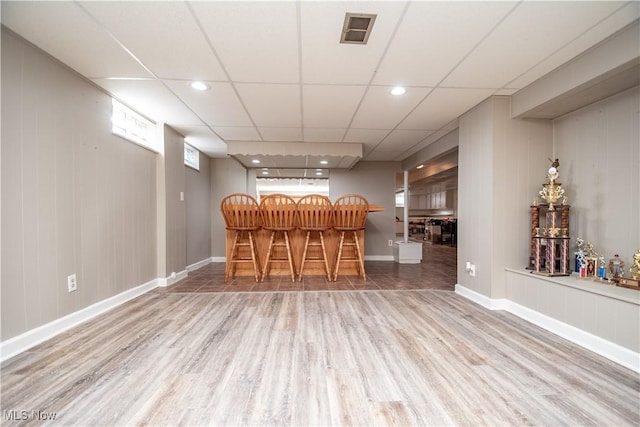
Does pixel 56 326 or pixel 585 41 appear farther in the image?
pixel 56 326

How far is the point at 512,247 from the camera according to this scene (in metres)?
2.50

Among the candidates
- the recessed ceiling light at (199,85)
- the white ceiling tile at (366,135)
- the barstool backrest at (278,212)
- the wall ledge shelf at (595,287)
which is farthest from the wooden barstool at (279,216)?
the wall ledge shelf at (595,287)

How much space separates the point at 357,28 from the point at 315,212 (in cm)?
222

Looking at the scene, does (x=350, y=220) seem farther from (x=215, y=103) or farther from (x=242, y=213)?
(x=215, y=103)

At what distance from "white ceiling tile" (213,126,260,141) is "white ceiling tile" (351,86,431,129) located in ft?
4.85

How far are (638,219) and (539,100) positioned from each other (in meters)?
1.17

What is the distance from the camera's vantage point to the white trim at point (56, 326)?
1.57m

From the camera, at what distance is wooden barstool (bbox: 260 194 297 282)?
342 centimetres

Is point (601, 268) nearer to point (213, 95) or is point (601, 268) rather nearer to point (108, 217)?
point (213, 95)

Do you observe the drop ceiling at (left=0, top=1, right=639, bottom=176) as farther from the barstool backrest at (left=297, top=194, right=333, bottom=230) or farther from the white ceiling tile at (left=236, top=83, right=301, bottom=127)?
the barstool backrest at (left=297, top=194, right=333, bottom=230)

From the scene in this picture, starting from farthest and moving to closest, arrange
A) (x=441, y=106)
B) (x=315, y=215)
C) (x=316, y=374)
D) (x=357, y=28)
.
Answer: (x=315, y=215), (x=441, y=106), (x=357, y=28), (x=316, y=374)

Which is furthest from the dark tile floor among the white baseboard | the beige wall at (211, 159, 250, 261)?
the beige wall at (211, 159, 250, 261)

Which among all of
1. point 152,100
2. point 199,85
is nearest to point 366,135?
point 199,85

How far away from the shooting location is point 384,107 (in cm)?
280
